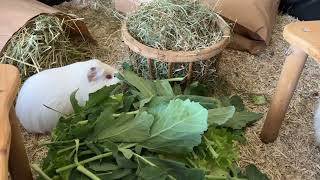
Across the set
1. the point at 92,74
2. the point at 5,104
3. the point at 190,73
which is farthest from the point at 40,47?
the point at 5,104

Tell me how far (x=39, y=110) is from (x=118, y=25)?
79cm

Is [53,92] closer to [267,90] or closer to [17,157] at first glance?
[17,157]

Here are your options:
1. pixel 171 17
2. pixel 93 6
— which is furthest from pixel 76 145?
pixel 93 6

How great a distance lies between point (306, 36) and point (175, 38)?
0.42m

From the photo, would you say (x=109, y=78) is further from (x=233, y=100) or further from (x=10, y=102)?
(x=10, y=102)

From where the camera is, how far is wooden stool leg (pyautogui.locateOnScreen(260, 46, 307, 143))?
123 centimetres

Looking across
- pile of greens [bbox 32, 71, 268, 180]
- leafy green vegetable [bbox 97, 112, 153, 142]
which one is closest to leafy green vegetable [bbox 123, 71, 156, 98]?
pile of greens [bbox 32, 71, 268, 180]

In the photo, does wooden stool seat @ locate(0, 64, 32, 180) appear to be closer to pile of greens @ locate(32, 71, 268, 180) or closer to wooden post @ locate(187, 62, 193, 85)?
pile of greens @ locate(32, 71, 268, 180)

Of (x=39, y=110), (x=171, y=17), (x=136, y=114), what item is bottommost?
(x=39, y=110)

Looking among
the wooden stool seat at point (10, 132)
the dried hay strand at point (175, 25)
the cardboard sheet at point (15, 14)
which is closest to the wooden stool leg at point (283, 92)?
the dried hay strand at point (175, 25)

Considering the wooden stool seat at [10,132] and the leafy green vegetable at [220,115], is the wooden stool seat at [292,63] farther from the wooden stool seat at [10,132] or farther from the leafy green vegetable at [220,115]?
the wooden stool seat at [10,132]

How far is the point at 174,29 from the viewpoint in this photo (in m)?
1.42

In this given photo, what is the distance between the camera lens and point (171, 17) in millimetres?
1442

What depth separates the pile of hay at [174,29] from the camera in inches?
55.2
